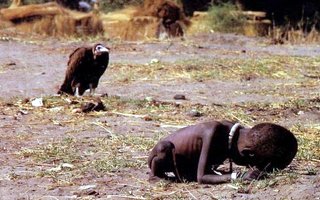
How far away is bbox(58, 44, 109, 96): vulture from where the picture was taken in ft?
31.7

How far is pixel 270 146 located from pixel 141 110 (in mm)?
4024

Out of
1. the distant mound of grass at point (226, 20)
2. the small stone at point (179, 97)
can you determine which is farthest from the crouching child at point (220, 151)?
the distant mound of grass at point (226, 20)

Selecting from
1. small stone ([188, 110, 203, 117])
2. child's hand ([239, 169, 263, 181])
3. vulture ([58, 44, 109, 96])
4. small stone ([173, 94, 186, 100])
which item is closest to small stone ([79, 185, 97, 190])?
child's hand ([239, 169, 263, 181])

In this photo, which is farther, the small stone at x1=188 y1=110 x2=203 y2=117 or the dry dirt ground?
the small stone at x1=188 y1=110 x2=203 y2=117

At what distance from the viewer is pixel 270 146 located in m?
5.29

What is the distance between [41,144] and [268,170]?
102 inches

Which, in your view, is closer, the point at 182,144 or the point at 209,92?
the point at 182,144

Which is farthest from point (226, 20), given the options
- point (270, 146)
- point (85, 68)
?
point (270, 146)

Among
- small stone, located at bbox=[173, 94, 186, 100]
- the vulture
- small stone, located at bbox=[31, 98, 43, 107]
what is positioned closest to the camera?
small stone, located at bbox=[31, 98, 43, 107]

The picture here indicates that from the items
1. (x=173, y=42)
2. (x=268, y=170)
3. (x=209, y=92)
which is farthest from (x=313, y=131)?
(x=173, y=42)

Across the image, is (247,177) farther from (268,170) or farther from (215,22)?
(215,22)

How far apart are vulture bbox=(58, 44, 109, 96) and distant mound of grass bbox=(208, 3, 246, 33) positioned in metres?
12.6

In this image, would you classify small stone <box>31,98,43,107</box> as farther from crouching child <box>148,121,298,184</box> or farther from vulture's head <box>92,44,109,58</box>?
crouching child <box>148,121,298,184</box>

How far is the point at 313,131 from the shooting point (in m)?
7.82
